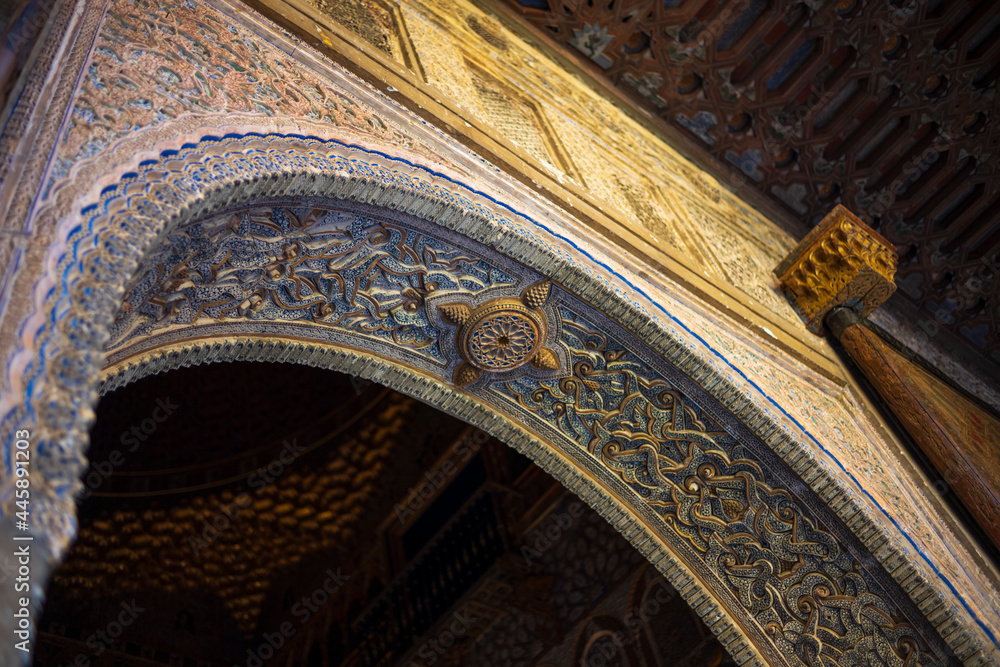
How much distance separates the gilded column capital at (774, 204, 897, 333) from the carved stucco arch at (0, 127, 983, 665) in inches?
52.4

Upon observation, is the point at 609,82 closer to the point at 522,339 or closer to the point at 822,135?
the point at 822,135

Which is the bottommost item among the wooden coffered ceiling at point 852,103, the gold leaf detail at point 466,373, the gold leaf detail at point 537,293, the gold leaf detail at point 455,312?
the gold leaf detail at point 466,373

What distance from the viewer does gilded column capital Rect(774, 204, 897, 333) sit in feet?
12.9

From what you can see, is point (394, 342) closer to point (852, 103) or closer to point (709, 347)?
point (709, 347)

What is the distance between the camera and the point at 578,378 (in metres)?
2.88

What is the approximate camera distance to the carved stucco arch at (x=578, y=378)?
170 cm

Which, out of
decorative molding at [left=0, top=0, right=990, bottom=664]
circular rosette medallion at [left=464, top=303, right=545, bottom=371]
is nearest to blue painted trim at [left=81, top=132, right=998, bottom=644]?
decorative molding at [left=0, top=0, right=990, bottom=664]

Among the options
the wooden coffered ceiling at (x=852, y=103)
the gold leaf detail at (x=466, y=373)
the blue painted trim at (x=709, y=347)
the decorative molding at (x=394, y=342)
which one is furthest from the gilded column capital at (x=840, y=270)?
the gold leaf detail at (x=466, y=373)

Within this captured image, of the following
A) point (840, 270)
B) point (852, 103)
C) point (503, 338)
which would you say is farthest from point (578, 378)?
point (852, 103)

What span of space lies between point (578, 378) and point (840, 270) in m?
1.82

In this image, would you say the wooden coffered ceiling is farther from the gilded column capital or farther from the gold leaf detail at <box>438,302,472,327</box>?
the gold leaf detail at <box>438,302,472,327</box>

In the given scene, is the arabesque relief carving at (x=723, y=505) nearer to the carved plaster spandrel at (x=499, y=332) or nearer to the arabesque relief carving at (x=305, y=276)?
the carved plaster spandrel at (x=499, y=332)

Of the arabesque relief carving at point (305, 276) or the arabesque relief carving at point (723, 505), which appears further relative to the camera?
the arabesque relief carving at point (723, 505)

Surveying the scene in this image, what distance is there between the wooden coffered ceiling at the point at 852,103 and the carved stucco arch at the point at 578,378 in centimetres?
237
